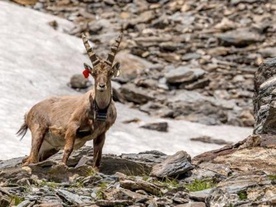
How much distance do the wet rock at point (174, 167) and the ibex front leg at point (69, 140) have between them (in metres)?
1.94

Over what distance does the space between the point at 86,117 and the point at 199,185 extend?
3349 millimetres

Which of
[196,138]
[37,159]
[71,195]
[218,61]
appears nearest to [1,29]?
[218,61]

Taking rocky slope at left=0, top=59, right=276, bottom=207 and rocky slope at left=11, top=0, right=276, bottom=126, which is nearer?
rocky slope at left=0, top=59, right=276, bottom=207

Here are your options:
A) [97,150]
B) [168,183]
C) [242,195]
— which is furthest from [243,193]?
[97,150]

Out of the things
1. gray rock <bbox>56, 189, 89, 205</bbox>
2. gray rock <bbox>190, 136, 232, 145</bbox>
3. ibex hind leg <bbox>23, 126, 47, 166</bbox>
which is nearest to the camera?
gray rock <bbox>56, 189, 89, 205</bbox>

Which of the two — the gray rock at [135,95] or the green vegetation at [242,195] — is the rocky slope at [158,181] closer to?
the green vegetation at [242,195]

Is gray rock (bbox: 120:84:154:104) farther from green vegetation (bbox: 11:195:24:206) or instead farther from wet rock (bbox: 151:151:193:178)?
green vegetation (bbox: 11:195:24:206)

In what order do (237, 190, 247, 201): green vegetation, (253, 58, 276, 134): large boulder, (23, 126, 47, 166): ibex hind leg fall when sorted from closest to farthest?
(237, 190, 247, 201): green vegetation < (253, 58, 276, 134): large boulder < (23, 126, 47, 166): ibex hind leg

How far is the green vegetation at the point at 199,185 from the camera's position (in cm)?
1158

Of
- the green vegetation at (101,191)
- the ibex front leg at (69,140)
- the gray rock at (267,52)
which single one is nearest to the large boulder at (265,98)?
the ibex front leg at (69,140)

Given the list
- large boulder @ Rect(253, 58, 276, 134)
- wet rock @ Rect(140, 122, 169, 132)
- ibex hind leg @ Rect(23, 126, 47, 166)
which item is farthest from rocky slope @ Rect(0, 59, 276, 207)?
wet rock @ Rect(140, 122, 169, 132)

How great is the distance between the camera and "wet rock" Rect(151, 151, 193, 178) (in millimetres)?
12653

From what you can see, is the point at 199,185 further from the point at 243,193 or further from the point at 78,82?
the point at 78,82

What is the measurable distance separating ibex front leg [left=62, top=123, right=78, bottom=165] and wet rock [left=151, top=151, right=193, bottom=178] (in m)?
1.94
